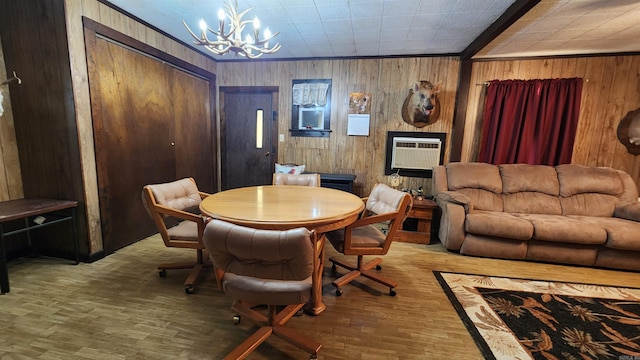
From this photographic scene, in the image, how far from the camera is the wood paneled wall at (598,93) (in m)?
3.32

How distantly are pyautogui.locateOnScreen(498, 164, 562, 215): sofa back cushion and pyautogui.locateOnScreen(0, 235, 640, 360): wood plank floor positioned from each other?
822 mm

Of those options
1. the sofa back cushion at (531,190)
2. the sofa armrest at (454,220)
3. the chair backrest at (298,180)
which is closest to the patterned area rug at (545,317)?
the sofa armrest at (454,220)

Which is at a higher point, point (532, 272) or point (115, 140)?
point (115, 140)

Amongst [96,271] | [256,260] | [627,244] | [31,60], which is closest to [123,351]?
[256,260]

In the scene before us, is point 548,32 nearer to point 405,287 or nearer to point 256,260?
point 405,287

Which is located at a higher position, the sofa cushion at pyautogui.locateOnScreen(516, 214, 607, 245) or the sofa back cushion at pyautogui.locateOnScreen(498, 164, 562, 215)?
the sofa back cushion at pyautogui.locateOnScreen(498, 164, 562, 215)

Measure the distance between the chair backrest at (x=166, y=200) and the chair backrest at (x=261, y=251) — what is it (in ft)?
3.06

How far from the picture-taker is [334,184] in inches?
148

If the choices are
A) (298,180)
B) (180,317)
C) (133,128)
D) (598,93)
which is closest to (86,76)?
(133,128)

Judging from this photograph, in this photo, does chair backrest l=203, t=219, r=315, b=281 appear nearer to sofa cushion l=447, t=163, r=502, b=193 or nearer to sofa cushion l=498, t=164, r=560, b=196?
sofa cushion l=447, t=163, r=502, b=193

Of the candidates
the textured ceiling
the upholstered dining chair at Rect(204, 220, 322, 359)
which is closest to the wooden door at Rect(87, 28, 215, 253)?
the textured ceiling

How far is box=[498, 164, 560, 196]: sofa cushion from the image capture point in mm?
3191

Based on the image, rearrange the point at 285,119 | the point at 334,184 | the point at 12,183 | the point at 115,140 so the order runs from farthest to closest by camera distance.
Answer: the point at 285,119, the point at 334,184, the point at 115,140, the point at 12,183

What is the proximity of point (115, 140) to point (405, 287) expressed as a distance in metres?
3.12
